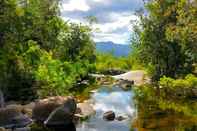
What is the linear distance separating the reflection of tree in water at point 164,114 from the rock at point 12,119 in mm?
8597

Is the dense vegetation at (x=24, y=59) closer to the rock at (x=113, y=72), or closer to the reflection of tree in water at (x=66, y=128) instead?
the reflection of tree in water at (x=66, y=128)

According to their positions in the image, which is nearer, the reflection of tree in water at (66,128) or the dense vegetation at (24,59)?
the reflection of tree in water at (66,128)

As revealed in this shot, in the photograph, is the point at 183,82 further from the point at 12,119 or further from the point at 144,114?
the point at 12,119

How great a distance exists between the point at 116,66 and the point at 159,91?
2753 inches

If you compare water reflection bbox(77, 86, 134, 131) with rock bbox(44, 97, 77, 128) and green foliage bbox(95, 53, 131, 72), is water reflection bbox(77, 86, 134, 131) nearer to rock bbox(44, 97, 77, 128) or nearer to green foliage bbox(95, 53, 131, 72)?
rock bbox(44, 97, 77, 128)

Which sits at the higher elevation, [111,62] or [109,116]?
[109,116]

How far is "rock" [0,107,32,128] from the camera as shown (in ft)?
106

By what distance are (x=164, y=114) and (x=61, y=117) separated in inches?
371

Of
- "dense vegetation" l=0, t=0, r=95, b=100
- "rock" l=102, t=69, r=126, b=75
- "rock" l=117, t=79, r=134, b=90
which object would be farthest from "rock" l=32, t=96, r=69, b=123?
"rock" l=102, t=69, r=126, b=75

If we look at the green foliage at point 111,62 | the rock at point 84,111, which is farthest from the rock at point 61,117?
the green foliage at point 111,62

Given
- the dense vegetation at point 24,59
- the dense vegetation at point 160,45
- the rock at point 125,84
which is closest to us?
the dense vegetation at point 24,59

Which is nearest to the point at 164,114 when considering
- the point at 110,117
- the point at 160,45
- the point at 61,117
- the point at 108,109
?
the point at 110,117

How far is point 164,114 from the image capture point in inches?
1485

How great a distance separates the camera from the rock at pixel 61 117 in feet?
110
